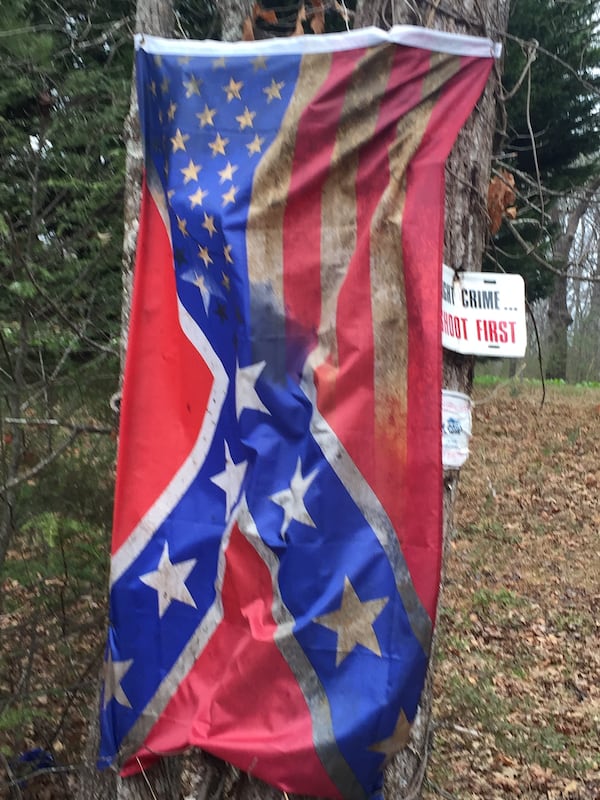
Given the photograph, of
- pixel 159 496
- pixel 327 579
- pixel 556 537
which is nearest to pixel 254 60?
pixel 159 496

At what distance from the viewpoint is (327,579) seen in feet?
7.48

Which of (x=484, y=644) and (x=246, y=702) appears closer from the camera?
(x=246, y=702)

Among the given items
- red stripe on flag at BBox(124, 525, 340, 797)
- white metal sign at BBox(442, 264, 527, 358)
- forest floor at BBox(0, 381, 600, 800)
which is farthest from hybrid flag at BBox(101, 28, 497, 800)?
forest floor at BBox(0, 381, 600, 800)

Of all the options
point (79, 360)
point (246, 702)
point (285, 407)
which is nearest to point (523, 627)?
point (79, 360)

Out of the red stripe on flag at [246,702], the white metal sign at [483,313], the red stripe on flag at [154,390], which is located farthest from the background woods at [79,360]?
the red stripe on flag at [154,390]

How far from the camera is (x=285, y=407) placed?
2.41 metres

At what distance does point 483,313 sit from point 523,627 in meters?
5.21

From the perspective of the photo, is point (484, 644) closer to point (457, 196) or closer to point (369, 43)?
point (457, 196)

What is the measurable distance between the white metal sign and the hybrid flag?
21 centimetres

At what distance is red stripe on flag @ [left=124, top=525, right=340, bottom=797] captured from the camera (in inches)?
87.2

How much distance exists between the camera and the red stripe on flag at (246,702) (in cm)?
221

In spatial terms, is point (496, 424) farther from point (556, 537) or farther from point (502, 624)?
point (502, 624)

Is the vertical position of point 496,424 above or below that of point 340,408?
below

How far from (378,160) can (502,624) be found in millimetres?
5634
